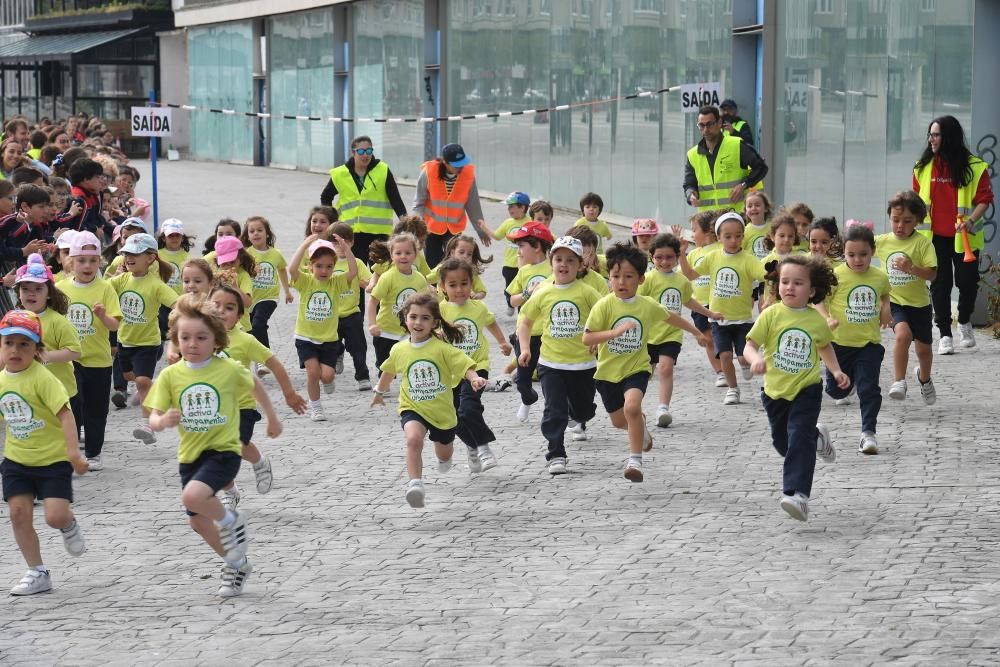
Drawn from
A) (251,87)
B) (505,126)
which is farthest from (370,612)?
(251,87)

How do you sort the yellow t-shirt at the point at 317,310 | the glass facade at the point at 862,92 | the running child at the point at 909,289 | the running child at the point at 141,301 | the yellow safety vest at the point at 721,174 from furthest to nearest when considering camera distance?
the glass facade at the point at 862,92, the yellow safety vest at the point at 721,174, the yellow t-shirt at the point at 317,310, the running child at the point at 909,289, the running child at the point at 141,301

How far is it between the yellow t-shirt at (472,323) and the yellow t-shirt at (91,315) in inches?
91.7

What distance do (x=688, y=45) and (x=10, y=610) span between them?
1861cm

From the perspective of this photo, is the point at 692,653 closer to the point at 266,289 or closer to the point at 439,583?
the point at 439,583

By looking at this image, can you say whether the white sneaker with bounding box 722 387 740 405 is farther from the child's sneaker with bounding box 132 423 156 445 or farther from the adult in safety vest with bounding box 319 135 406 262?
the adult in safety vest with bounding box 319 135 406 262

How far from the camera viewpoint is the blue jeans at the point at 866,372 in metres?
10.8

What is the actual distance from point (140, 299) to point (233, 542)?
4528mm

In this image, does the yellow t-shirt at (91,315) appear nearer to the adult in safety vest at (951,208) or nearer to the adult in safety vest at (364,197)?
the adult in safety vest at (364,197)

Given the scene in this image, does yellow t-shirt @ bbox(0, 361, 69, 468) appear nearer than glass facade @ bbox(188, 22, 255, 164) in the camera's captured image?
Yes

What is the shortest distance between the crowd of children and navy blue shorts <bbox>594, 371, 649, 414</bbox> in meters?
0.02

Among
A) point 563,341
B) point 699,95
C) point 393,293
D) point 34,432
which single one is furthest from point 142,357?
point 699,95

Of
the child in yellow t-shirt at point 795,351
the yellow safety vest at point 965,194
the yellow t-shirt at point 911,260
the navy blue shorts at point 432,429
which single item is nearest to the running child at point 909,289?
the yellow t-shirt at point 911,260

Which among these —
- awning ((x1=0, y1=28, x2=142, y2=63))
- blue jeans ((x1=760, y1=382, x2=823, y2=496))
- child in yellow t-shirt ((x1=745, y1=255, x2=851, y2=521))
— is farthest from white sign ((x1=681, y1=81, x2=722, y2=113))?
awning ((x1=0, y1=28, x2=142, y2=63))

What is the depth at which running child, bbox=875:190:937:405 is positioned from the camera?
40.4 feet
